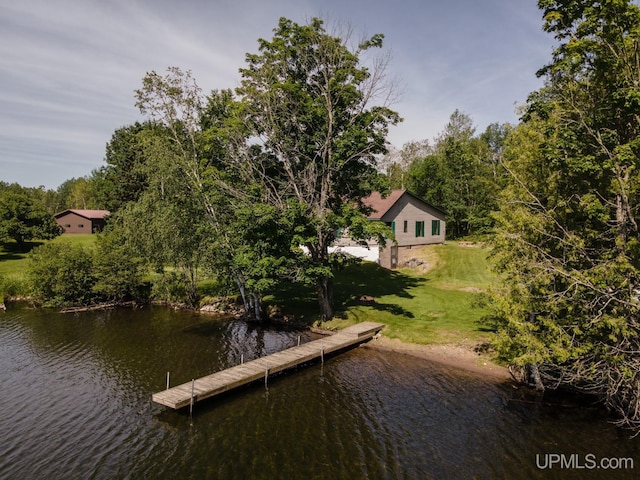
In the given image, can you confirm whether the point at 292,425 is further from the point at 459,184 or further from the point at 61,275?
the point at 459,184

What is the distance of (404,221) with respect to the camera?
1812 inches

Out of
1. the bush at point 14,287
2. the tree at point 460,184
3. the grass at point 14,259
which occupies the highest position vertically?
the tree at point 460,184

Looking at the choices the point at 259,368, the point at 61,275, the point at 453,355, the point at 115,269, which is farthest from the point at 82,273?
the point at 453,355

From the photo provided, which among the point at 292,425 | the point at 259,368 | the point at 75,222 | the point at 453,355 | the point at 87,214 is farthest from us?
the point at 87,214

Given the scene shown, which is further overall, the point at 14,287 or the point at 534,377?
the point at 14,287

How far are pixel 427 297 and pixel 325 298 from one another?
9.40 meters

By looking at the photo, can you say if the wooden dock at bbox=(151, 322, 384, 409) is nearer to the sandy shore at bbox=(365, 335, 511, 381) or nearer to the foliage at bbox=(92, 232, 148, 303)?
the sandy shore at bbox=(365, 335, 511, 381)

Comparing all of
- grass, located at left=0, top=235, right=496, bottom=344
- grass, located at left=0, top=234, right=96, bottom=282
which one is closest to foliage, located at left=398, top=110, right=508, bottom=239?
grass, located at left=0, top=235, right=496, bottom=344

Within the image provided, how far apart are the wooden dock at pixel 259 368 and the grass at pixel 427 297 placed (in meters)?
2.31

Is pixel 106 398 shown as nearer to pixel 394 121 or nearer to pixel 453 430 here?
pixel 453 430

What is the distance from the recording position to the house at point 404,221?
4403 cm

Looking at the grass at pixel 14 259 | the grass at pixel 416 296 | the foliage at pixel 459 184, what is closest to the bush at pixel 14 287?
the grass at pixel 416 296

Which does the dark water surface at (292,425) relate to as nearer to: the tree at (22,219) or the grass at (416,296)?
the grass at (416,296)

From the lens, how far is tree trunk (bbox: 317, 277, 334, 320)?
1149 inches
